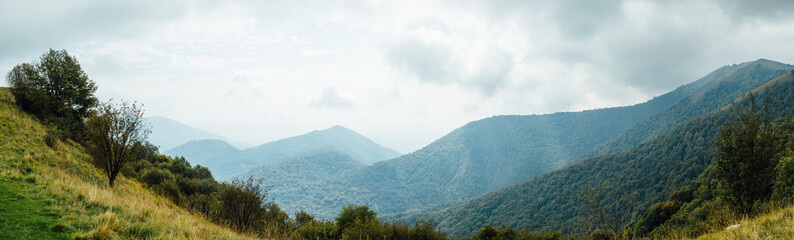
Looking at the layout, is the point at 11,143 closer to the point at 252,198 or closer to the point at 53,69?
the point at 252,198

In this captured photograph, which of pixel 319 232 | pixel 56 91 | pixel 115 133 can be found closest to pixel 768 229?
pixel 319 232

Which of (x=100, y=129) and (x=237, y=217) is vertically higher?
(x=100, y=129)

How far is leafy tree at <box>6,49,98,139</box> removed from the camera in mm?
26984

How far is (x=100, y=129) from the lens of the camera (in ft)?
51.9

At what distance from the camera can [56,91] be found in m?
30.5

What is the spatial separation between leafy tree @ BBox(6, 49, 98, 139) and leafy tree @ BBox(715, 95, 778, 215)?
41.4 meters

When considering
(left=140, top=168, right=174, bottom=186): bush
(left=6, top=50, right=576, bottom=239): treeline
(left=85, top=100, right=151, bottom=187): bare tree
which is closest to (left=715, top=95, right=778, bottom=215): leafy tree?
(left=6, top=50, right=576, bottom=239): treeline

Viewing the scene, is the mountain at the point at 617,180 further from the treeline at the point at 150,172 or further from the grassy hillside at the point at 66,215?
the grassy hillside at the point at 66,215

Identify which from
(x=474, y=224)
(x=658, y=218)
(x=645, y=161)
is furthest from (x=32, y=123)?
(x=645, y=161)

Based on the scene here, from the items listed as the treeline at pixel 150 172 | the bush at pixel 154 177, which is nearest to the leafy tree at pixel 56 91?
the treeline at pixel 150 172

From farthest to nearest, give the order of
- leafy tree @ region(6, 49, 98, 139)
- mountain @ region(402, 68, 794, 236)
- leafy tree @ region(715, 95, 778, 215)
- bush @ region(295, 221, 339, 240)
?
1. mountain @ region(402, 68, 794, 236)
2. leafy tree @ region(6, 49, 98, 139)
3. bush @ region(295, 221, 339, 240)
4. leafy tree @ region(715, 95, 778, 215)

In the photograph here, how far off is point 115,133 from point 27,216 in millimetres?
10856

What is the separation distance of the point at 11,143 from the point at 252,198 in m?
11.7

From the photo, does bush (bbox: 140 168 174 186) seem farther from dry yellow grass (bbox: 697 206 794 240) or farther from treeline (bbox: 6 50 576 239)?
dry yellow grass (bbox: 697 206 794 240)
